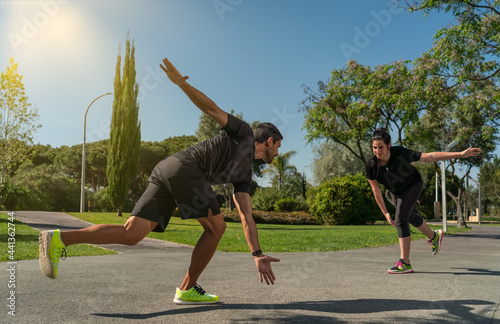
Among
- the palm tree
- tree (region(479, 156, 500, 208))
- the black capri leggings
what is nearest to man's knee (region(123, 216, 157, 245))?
the black capri leggings


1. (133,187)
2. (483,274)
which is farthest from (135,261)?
(133,187)

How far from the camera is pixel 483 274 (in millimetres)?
5336

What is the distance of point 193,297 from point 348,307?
4.33 feet

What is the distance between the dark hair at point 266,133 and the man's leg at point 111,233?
1115mm

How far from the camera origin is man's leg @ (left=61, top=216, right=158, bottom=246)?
3070 millimetres

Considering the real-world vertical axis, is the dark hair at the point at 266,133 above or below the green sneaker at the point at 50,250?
above

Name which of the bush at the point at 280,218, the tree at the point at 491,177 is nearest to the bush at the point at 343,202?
the bush at the point at 280,218

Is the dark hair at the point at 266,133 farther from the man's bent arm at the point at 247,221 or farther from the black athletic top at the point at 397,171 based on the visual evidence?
the black athletic top at the point at 397,171

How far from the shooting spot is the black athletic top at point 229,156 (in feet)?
10.6

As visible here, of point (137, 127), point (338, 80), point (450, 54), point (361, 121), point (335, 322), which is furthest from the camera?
point (137, 127)

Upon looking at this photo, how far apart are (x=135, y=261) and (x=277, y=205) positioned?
81.0 ft

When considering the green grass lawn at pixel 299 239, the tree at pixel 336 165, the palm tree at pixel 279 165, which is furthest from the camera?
the palm tree at pixel 279 165

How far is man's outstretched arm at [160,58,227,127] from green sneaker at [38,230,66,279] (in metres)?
1.46

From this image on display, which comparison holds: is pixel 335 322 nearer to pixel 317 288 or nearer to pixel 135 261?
pixel 317 288
